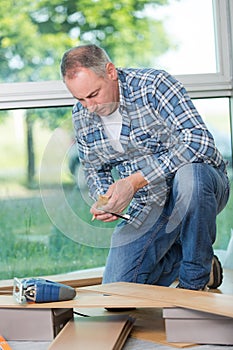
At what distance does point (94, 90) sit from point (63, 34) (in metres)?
1.20

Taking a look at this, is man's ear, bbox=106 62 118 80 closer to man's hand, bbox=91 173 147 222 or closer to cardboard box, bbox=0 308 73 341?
man's hand, bbox=91 173 147 222

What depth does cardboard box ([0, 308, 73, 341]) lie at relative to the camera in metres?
2.16

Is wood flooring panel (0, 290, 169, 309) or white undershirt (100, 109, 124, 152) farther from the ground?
white undershirt (100, 109, 124, 152)

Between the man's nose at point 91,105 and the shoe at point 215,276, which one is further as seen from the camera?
the shoe at point 215,276

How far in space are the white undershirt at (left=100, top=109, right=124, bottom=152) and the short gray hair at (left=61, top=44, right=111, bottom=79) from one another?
154mm

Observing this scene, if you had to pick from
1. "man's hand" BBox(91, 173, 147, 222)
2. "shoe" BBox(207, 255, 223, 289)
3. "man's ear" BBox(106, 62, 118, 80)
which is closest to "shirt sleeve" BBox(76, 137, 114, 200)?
"man's hand" BBox(91, 173, 147, 222)

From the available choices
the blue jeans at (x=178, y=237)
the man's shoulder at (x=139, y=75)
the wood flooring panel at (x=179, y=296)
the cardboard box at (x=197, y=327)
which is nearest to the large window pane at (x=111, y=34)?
Answer: the man's shoulder at (x=139, y=75)

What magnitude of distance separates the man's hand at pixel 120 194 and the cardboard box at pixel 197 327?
0.47m

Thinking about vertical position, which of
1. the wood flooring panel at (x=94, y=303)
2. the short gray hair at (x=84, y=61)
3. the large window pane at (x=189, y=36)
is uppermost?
the large window pane at (x=189, y=36)

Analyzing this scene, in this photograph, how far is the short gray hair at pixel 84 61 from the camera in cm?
248

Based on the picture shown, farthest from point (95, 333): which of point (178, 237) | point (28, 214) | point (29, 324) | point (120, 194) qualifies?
point (28, 214)

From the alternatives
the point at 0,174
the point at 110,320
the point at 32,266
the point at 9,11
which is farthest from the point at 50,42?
the point at 110,320

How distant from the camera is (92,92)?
→ 2.45 metres

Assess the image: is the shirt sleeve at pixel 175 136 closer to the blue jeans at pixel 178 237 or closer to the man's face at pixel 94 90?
the blue jeans at pixel 178 237
